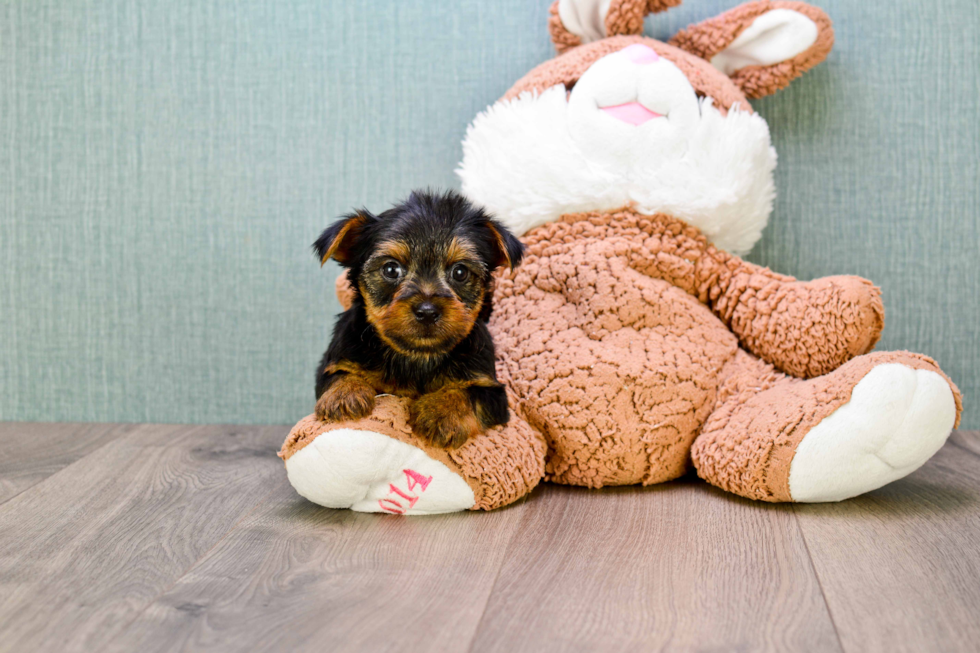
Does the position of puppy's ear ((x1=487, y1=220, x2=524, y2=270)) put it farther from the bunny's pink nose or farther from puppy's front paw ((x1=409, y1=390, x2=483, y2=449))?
the bunny's pink nose

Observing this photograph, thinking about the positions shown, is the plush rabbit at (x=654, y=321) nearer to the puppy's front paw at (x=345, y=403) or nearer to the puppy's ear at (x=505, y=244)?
the puppy's front paw at (x=345, y=403)

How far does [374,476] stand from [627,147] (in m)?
1.05

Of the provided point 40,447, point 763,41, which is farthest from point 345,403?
point 763,41

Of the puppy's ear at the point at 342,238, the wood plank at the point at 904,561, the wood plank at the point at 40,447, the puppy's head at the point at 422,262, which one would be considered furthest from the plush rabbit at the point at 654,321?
the wood plank at the point at 40,447

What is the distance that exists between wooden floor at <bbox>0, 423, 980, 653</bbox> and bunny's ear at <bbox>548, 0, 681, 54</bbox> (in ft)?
4.33

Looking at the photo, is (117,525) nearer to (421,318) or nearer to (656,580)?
(421,318)

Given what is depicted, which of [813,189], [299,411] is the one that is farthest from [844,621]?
[299,411]

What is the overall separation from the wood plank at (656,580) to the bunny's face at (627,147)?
30.3 inches

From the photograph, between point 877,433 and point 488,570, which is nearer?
point 488,570

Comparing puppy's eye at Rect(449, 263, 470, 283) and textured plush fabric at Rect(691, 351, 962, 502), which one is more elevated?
puppy's eye at Rect(449, 263, 470, 283)

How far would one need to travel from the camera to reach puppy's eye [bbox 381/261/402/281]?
5.29 feet

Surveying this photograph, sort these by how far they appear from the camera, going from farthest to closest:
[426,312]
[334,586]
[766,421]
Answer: [766,421] < [426,312] < [334,586]

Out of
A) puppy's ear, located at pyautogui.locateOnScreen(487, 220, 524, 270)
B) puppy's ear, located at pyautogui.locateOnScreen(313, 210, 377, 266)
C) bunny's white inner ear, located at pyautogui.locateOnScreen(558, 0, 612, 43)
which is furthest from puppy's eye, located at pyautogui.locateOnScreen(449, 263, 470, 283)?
bunny's white inner ear, located at pyautogui.locateOnScreen(558, 0, 612, 43)

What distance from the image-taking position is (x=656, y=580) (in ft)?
4.38
